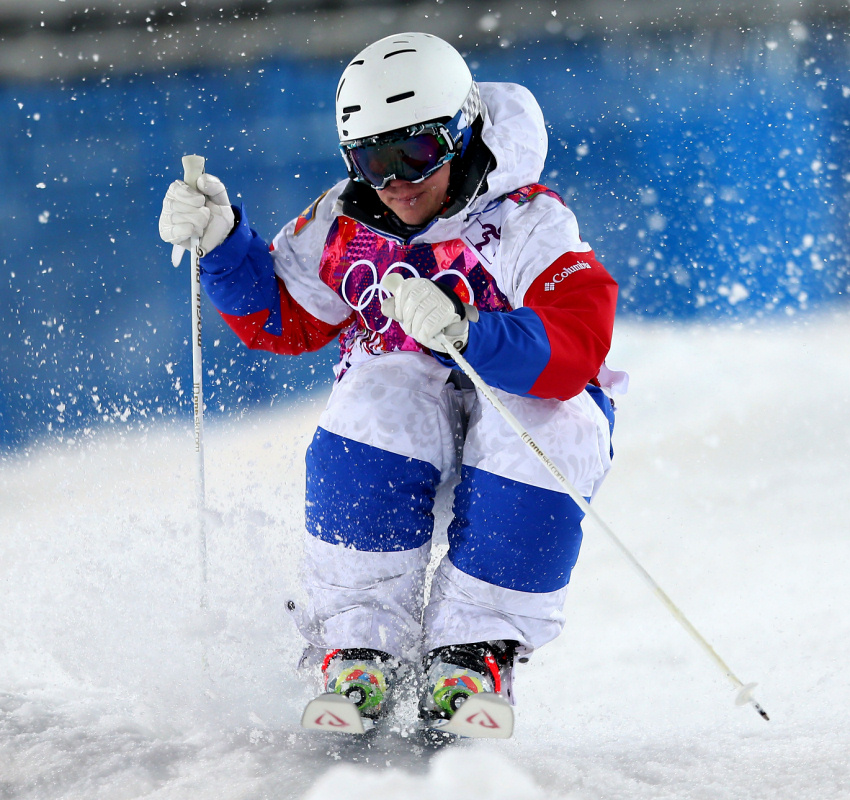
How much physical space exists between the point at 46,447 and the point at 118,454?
1.85 ft

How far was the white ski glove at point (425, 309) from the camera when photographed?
156cm

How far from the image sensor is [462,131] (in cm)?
197

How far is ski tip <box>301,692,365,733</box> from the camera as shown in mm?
1620

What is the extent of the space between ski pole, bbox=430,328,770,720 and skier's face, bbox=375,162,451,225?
18.7 inches

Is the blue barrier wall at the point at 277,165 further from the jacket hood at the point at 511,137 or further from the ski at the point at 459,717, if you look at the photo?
the ski at the point at 459,717

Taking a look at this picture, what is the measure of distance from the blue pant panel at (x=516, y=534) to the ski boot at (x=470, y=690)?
150 mm

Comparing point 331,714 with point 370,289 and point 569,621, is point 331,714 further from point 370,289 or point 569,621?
point 569,621

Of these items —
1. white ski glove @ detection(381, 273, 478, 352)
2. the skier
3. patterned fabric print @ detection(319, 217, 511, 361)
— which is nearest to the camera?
white ski glove @ detection(381, 273, 478, 352)

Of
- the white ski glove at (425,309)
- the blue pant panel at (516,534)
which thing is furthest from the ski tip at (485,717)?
the white ski glove at (425,309)

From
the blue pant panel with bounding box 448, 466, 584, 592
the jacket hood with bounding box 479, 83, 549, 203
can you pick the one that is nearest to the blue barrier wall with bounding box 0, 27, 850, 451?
the jacket hood with bounding box 479, 83, 549, 203

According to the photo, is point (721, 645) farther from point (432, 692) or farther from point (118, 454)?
point (118, 454)

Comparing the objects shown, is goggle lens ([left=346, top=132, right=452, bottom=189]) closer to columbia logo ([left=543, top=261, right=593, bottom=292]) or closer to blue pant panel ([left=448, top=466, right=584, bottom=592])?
columbia logo ([left=543, top=261, right=593, bottom=292])

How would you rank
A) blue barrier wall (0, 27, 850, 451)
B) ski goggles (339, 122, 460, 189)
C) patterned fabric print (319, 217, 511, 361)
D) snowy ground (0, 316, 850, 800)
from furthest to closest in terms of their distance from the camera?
blue barrier wall (0, 27, 850, 451)
patterned fabric print (319, 217, 511, 361)
ski goggles (339, 122, 460, 189)
snowy ground (0, 316, 850, 800)

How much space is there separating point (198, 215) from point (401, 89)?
1.75ft
